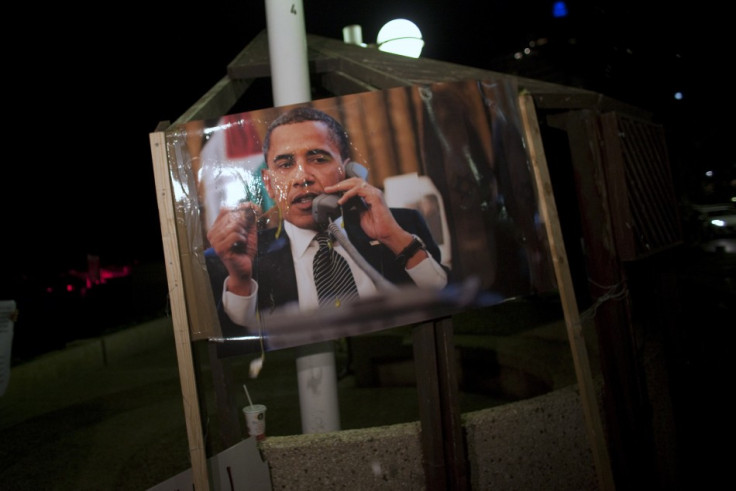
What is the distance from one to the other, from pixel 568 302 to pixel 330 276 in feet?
4.83

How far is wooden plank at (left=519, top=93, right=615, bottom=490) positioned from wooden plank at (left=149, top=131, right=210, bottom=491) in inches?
86.3

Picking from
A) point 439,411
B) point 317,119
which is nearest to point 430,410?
point 439,411

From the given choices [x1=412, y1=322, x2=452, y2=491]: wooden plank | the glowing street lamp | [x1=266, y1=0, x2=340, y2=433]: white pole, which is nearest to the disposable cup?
[x1=266, y1=0, x2=340, y2=433]: white pole

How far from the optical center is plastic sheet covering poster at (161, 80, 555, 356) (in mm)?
2812

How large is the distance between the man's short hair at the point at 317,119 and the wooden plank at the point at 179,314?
0.62 metres

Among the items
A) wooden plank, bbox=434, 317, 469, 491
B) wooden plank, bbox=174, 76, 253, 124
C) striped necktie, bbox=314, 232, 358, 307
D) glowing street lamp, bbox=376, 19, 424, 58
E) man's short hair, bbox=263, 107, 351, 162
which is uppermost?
glowing street lamp, bbox=376, 19, 424, 58

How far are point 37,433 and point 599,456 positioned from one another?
5.28m

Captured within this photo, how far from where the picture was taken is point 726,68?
1841 centimetres

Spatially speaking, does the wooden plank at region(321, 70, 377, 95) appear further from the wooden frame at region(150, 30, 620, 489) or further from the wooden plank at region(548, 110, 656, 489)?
the wooden plank at region(548, 110, 656, 489)

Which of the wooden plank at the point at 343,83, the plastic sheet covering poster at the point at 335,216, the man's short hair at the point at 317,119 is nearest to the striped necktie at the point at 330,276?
the plastic sheet covering poster at the point at 335,216

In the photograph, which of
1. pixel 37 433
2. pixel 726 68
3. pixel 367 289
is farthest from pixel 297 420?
pixel 726 68

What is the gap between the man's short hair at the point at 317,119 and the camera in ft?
9.41

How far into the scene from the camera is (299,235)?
284 cm

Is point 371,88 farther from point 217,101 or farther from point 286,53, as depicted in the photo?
point 217,101
